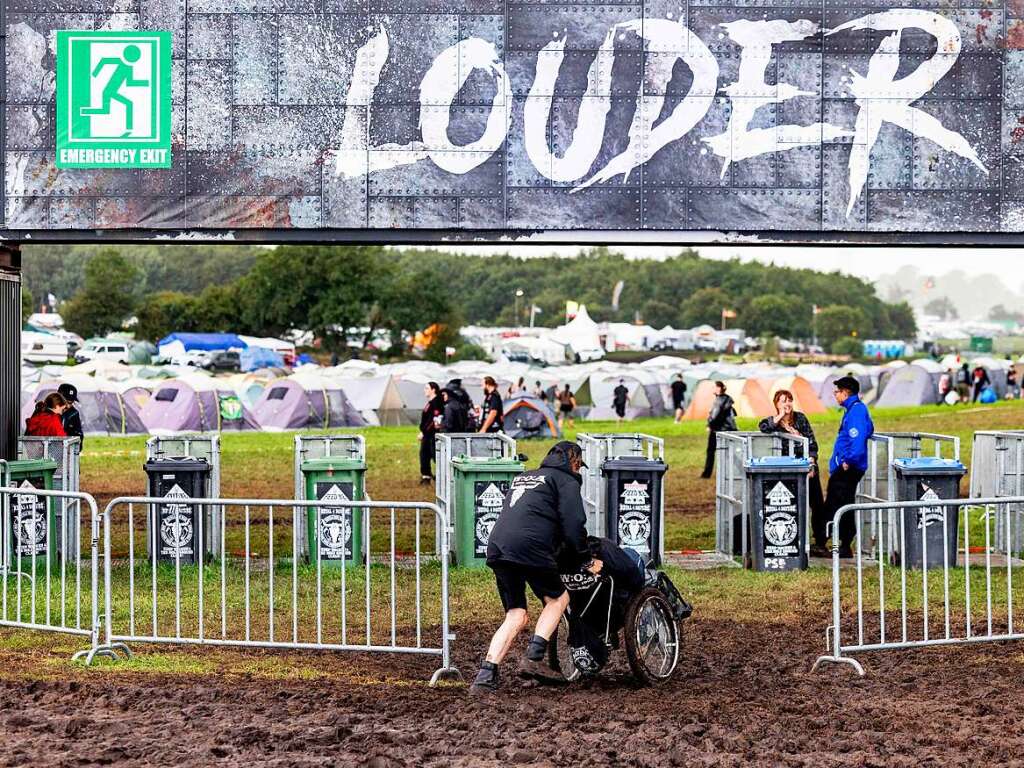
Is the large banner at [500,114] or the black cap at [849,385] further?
the black cap at [849,385]

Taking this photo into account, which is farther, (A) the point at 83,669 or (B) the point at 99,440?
(B) the point at 99,440

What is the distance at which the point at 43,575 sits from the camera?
13.3m

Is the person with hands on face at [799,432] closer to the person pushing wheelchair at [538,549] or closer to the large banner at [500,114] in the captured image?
the large banner at [500,114]

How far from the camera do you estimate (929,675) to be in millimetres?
9328

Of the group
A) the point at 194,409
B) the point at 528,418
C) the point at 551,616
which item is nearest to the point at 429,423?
the point at 551,616

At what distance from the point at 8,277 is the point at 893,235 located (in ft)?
28.6

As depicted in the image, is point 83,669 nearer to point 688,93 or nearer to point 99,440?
point 688,93

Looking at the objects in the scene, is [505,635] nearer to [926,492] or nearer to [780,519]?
[780,519]

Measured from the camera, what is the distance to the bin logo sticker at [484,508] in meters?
13.9

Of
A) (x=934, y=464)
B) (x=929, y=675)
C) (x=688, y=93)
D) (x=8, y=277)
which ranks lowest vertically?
(x=929, y=675)

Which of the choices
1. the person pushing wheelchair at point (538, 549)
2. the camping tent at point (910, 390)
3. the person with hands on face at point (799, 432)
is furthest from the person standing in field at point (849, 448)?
the camping tent at point (910, 390)

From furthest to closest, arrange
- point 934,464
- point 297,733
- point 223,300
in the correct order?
point 223,300 < point 934,464 < point 297,733

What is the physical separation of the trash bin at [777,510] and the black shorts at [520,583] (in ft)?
17.4

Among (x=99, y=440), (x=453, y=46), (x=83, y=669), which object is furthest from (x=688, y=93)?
(x=99, y=440)
